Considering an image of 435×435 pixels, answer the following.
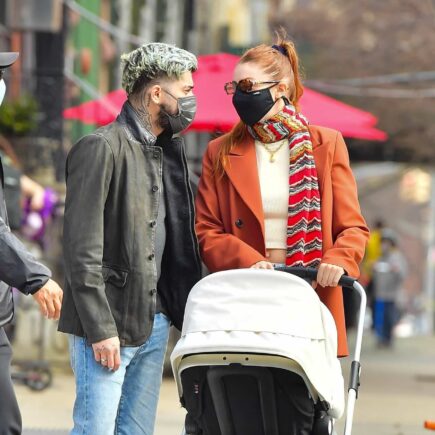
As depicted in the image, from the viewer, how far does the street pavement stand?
376 inches

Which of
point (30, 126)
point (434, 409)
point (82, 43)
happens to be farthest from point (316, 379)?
point (82, 43)

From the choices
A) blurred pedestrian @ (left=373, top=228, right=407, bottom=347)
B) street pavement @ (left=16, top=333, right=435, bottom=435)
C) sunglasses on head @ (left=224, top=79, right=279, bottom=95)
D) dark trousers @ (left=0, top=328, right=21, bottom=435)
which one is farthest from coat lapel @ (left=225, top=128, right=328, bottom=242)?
blurred pedestrian @ (left=373, top=228, right=407, bottom=347)

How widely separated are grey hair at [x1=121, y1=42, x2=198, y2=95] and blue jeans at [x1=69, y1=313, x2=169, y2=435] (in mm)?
832

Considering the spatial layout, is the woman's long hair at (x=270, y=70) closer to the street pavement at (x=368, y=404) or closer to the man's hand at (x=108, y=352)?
the man's hand at (x=108, y=352)

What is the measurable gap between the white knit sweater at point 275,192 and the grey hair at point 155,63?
488 mm

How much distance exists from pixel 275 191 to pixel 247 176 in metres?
0.12

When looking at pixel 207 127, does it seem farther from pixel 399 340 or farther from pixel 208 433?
pixel 399 340

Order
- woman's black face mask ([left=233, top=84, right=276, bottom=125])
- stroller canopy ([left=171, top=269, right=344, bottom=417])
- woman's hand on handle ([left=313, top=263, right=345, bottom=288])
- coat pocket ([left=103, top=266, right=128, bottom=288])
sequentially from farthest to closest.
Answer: woman's black face mask ([left=233, top=84, right=276, bottom=125])
woman's hand on handle ([left=313, top=263, right=345, bottom=288])
coat pocket ([left=103, top=266, right=128, bottom=288])
stroller canopy ([left=171, top=269, right=344, bottom=417])

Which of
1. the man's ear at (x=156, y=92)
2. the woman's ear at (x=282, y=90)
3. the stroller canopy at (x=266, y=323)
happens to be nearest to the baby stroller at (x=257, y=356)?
the stroller canopy at (x=266, y=323)

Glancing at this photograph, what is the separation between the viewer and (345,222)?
5.34 m

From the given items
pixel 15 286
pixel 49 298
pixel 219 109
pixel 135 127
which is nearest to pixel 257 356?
pixel 49 298

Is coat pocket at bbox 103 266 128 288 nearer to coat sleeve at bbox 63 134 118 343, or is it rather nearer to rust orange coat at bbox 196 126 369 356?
coat sleeve at bbox 63 134 118 343

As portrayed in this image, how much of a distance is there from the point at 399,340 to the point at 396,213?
1875 inches

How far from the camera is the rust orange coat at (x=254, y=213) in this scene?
5277 millimetres
